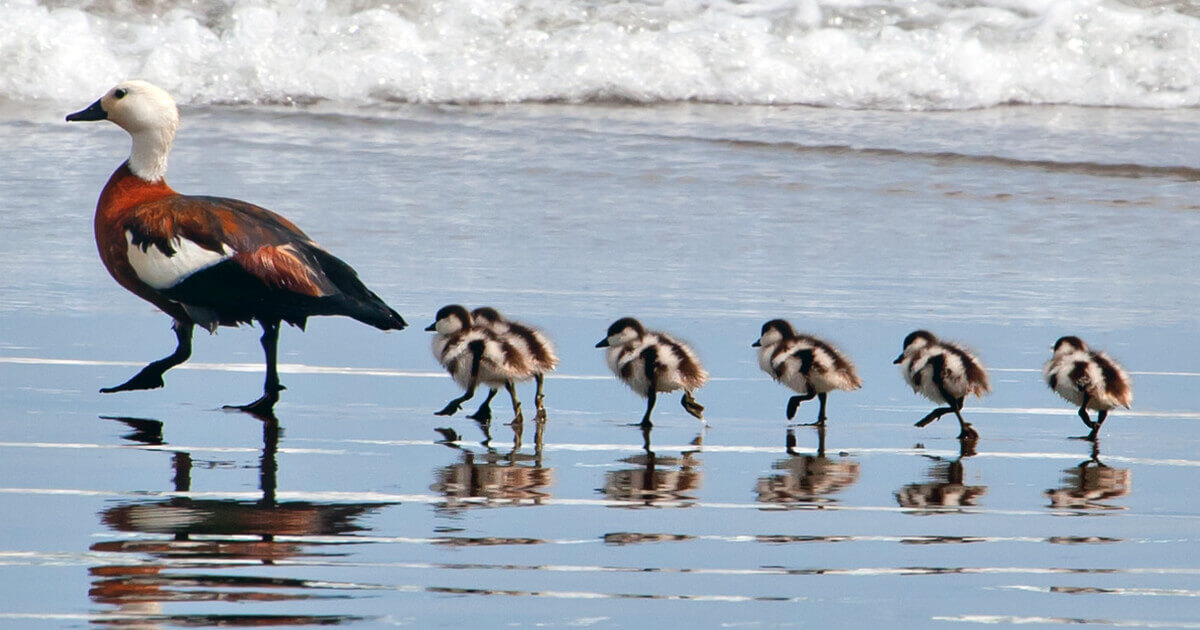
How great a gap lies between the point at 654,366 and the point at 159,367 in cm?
160

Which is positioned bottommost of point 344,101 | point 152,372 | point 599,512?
point 599,512

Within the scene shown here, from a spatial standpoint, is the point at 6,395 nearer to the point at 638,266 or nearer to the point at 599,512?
the point at 599,512

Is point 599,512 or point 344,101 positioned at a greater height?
point 344,101

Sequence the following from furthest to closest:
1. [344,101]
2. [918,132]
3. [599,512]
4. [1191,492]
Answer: [344,101] → [918,132] → [1191,492] → [599,512]

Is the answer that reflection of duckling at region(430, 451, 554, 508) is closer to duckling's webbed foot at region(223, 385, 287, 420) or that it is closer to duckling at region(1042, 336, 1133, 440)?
duckling's webbed foot at region(223, 385, 287, 420)

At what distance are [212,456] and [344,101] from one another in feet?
33.7

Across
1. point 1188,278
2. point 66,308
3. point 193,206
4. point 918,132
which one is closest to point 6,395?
point 193,206

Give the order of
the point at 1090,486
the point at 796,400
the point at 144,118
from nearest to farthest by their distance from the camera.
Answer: the point at 1090,486, the point at 796,400, the point at 144,118

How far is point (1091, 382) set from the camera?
554cm

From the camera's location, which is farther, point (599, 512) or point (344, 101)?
point (344, 101)

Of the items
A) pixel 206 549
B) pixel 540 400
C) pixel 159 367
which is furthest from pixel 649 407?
pixel 206 549

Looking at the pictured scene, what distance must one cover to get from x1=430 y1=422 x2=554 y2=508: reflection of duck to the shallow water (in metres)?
0.02

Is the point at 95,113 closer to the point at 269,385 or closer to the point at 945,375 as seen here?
the point at 269,385

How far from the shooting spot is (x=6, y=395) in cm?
565
